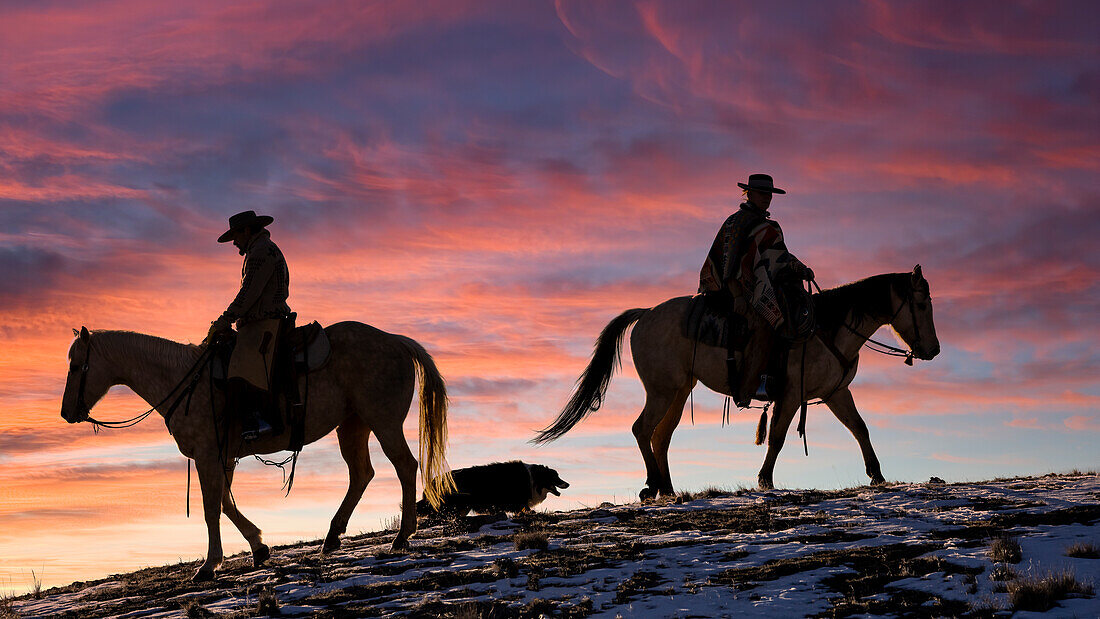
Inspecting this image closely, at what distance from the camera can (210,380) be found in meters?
12.1

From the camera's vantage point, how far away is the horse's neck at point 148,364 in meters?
12.2

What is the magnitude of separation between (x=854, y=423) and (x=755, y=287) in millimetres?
2848

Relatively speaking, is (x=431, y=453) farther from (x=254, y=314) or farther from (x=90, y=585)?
(x=90, y=585)

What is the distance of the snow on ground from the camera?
7824 mm

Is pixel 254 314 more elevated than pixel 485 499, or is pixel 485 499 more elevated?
pixel 254 314

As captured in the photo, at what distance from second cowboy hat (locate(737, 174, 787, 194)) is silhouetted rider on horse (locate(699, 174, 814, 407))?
289 mm

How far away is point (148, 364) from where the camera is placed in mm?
12297

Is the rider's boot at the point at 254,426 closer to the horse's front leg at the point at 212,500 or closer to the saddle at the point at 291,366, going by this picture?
the saddle at the point at 291,366

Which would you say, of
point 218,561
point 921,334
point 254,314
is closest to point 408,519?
point 218,561

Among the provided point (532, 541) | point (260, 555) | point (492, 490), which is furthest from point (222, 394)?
point (492, 490)

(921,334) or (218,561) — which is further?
(921,334)

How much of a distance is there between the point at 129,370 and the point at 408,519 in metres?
3.78

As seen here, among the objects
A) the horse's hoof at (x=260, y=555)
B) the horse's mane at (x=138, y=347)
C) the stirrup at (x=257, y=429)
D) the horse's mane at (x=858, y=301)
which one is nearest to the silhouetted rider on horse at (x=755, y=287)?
the horse's mane at (x=858, y=301)

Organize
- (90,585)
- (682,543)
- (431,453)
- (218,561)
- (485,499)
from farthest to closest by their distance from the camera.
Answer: (485,499) → (90,585) → (431,453) → (218,561) → (682,543)
